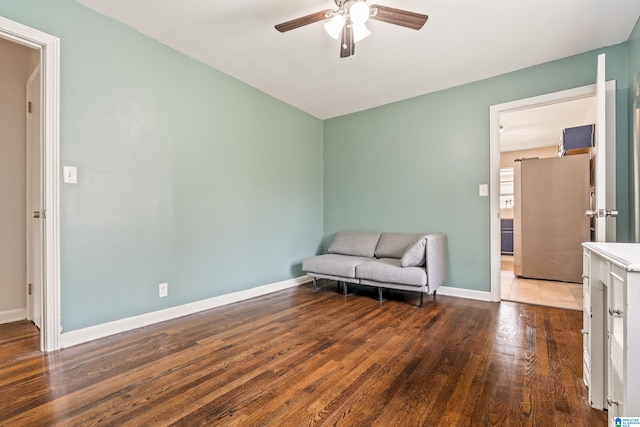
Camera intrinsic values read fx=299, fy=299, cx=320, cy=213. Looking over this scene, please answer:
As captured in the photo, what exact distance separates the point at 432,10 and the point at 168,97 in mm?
2391

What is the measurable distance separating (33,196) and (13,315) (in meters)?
1.11

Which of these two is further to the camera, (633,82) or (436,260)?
(436,260)

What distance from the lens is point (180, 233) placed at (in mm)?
2887

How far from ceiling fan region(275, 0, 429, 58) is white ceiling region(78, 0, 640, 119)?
0.27 metres

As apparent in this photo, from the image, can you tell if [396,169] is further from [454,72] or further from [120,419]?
[120,419]

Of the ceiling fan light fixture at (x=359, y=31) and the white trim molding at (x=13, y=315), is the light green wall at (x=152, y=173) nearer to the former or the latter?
the white trim molding at (x=13, y=315)

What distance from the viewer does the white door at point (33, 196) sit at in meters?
2.60

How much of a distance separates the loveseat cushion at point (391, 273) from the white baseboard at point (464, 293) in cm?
70

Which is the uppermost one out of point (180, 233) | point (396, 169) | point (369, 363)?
point (396, 169)

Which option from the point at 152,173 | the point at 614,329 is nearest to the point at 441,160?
the point at 614,329

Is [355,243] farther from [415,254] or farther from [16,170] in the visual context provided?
[16,170]

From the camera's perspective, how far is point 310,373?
1812 millimetres

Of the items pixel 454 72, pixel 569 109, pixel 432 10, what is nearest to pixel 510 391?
pixel 432 10

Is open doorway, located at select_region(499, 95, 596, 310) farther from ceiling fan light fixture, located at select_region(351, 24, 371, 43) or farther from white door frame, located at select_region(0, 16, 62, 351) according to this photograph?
white door frame, located at select_region(0, 16, 62, 351)
